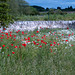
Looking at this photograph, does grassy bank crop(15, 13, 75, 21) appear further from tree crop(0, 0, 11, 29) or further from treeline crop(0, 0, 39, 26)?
tree crop(0, 0, 11, 29)

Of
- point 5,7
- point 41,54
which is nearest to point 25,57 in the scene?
point 41,54

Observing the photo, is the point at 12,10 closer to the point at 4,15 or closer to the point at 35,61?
the point at 4,15

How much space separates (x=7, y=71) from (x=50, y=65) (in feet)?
2.55

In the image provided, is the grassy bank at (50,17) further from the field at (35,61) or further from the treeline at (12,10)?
the field at (35,61)

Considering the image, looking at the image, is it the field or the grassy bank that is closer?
the field

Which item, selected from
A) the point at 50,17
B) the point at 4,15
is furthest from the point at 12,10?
the point at 4,15

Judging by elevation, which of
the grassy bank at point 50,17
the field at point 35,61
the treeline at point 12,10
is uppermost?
A: the treeline at point 12,10

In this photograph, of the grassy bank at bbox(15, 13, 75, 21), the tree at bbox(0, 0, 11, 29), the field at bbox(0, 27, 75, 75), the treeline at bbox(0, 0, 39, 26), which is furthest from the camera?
the grassy bank at bbox(15, 13, 75, 21)

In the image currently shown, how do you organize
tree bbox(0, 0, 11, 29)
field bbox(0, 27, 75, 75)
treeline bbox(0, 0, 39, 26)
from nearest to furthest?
field bbox(0, 27, 75, 75), tree bbox(0, 0, 11, 29), treeline bbox(0, 0, 39, 26)

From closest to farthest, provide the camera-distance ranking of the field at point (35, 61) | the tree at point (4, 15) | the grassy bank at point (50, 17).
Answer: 1. the field at point (35, 61)
2. the tree at point (4, 15)
3. the grassy bank at point (50, 17)

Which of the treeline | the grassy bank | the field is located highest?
the treeline

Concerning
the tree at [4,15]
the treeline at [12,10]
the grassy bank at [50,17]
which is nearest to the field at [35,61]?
the tree at [4,15]

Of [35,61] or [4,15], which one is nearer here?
[35,61]

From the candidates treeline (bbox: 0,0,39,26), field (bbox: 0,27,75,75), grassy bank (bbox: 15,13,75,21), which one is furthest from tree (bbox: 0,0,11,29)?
field (bbox: 0,27,75,75)
